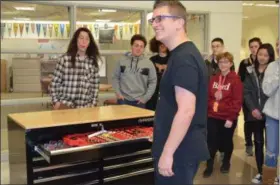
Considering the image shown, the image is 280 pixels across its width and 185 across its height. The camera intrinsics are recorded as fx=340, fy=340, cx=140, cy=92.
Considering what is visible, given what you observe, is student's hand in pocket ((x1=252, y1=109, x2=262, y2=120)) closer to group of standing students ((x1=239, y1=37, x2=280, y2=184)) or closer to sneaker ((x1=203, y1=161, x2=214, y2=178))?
group of standing students ((x1=239, y1=37, x2=280, y2=184))

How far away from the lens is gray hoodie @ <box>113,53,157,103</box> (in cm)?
356

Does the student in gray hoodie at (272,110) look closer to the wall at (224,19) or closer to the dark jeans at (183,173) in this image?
the dark jeans at (183,173)

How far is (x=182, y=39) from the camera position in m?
1.64

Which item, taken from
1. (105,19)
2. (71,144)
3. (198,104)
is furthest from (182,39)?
(105,19)

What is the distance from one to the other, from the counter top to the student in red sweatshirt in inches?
36.8

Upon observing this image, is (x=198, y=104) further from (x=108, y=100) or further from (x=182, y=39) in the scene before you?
(x=108, y=100)

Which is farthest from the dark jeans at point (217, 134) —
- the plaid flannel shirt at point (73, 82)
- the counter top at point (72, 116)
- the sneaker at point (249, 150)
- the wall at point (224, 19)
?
the wall at point (224, 19)

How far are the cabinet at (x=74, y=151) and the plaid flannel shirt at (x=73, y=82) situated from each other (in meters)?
0.26

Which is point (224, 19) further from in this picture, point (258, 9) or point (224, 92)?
point (258, 9)

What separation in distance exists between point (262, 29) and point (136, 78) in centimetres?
729

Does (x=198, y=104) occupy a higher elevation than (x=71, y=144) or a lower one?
higher

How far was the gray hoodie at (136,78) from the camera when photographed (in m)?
3.56

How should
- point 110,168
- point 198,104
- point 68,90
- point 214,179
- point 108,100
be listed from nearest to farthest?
point 198,104, point 110,168, point 68,90, point 214,179, point 108,100

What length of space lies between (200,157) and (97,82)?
1.78 metres
